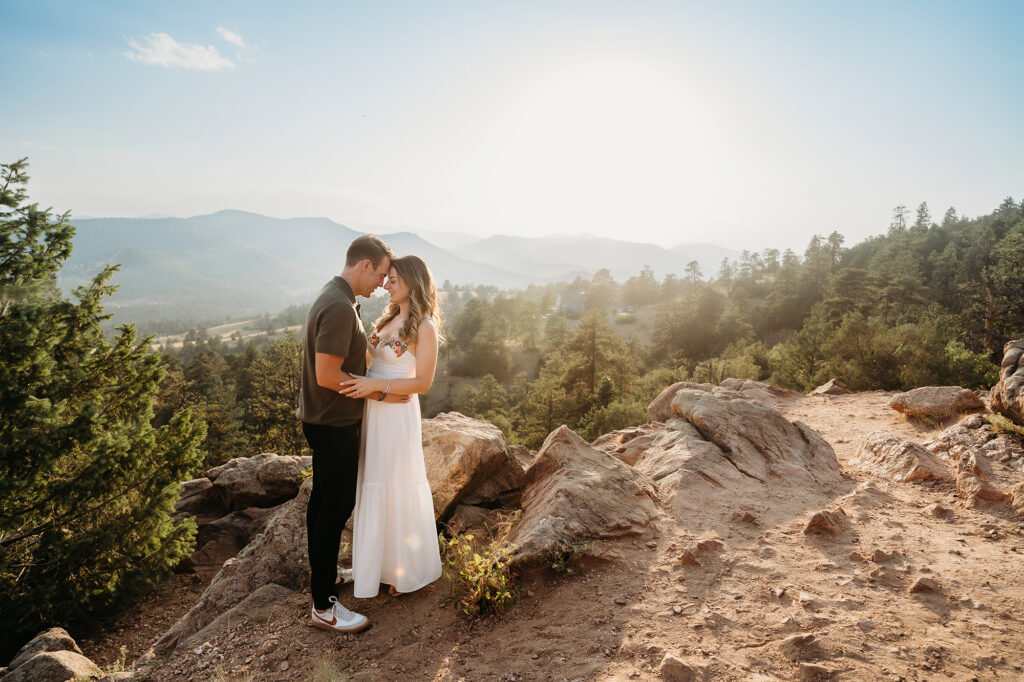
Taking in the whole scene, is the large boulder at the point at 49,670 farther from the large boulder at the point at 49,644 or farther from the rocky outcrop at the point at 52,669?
the large boulder at the point at 49,644

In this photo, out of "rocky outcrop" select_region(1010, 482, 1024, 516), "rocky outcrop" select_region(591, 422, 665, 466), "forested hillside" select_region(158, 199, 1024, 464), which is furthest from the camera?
"forested hillside" select_region(158, 199, 1024, 464)

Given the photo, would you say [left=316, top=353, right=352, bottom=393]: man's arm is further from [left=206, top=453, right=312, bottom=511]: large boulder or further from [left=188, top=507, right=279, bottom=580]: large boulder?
[left=188, top=507, right=279, bottom=580]: large boulder

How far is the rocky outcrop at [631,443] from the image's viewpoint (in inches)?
375

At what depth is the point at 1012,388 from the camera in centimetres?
891

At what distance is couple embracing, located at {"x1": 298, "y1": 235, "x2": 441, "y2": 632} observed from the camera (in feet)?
13.0

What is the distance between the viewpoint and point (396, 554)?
448 cm

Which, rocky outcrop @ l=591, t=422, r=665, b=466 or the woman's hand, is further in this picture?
rocky outcrop @ l=591, t=422, r=665, b=466

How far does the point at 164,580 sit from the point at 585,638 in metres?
12.4

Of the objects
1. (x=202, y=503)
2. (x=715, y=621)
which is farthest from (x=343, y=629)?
(x=202, y=503)

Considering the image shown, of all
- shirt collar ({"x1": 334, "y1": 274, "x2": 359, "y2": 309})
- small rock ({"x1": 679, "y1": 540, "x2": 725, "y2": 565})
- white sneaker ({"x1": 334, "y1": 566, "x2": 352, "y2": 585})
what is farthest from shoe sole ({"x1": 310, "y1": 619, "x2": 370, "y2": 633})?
small rock ({"x1": 679, "y1": 540, "x2": 725, "y2": 565})

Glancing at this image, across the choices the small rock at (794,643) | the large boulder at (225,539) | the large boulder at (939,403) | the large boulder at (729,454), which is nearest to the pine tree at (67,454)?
the large boulder at (225,539)

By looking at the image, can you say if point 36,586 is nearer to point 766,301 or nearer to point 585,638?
point 585,638

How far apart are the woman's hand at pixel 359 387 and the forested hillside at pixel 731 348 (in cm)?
2129

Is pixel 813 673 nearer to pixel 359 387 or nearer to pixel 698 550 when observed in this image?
pixel 698 550
